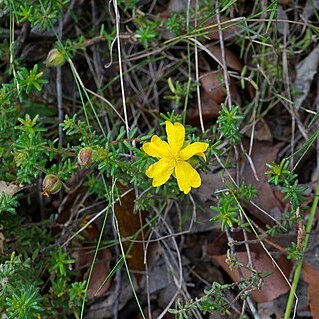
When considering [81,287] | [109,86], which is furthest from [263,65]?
[81,287]

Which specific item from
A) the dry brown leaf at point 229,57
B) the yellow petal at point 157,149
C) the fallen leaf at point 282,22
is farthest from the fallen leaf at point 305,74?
the yellow petal at point 157,149

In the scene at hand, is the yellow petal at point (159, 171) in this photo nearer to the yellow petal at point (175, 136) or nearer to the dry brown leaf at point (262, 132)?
the yellow petal at point (175, 136)

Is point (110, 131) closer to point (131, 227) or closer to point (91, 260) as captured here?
point (131, 227)

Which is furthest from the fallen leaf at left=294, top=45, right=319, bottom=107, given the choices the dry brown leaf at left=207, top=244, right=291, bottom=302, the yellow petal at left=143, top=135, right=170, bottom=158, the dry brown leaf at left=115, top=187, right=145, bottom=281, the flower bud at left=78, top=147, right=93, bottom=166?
the flower bud at left=78, top=147, right=93, bottom=166

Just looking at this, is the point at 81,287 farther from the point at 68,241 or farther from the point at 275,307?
the point at 275,307

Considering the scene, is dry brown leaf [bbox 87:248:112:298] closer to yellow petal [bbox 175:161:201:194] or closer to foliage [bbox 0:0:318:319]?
foliage [bbox 0:0:318:319]

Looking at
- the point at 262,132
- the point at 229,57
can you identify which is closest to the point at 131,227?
the point at 262,132
